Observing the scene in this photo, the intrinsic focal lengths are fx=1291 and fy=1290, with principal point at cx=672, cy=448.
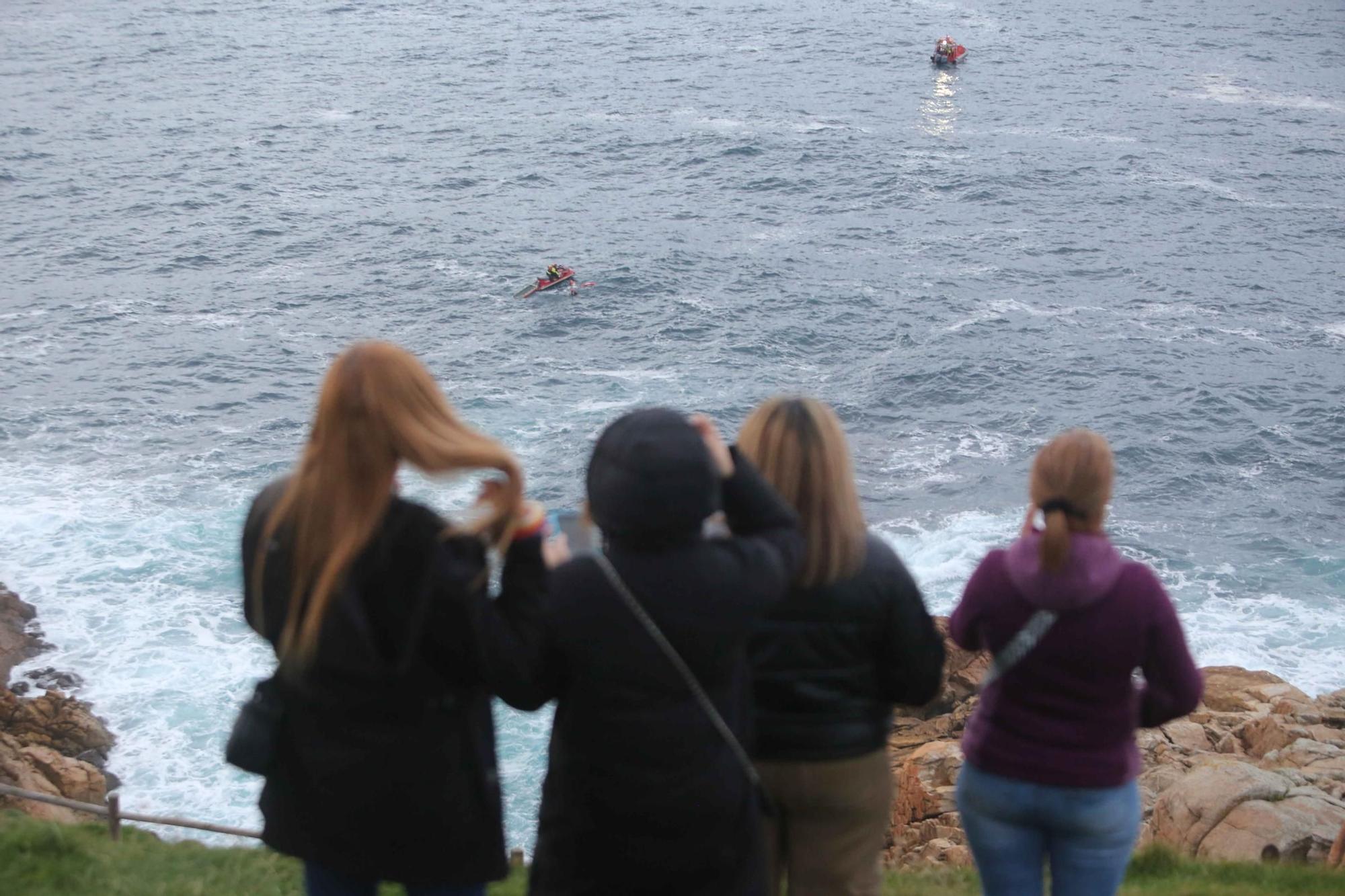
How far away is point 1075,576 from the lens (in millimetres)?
4316

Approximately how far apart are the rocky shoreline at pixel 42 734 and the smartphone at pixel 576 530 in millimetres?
11230

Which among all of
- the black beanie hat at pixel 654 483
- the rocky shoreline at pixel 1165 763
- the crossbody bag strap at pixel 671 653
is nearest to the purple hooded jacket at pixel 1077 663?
the crossbody bag strap at pixel 671 653

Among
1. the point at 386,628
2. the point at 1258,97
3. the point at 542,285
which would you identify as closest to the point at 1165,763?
the point at 386,628

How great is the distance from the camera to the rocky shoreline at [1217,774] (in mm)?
10797

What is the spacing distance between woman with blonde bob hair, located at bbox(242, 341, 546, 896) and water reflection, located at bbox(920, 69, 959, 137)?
71108 millimetres

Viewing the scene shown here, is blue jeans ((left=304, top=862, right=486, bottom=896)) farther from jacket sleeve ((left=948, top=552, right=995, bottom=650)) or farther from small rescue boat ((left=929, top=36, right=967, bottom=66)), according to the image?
small rescue boat ((left=929, top=36, right=967, bottom=66))

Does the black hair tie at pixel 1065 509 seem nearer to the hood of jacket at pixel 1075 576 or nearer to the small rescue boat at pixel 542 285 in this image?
the hood of jacket at pixel 1075 576

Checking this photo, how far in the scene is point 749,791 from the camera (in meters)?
3.99

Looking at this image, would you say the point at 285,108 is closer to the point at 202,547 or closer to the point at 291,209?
the point at 291,209

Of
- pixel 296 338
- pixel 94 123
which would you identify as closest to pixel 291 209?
pixel 296 338

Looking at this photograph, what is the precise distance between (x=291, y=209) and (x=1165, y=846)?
186 feet

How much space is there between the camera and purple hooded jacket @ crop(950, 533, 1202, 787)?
4320 mm

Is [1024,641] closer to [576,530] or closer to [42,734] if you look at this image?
[576,530]

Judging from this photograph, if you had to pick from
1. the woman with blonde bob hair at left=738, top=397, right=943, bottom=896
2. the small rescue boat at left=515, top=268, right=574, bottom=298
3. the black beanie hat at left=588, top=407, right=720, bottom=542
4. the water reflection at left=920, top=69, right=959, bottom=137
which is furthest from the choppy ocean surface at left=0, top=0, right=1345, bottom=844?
the black beanie hat at left=588, top=407, right=720, bottom=542
